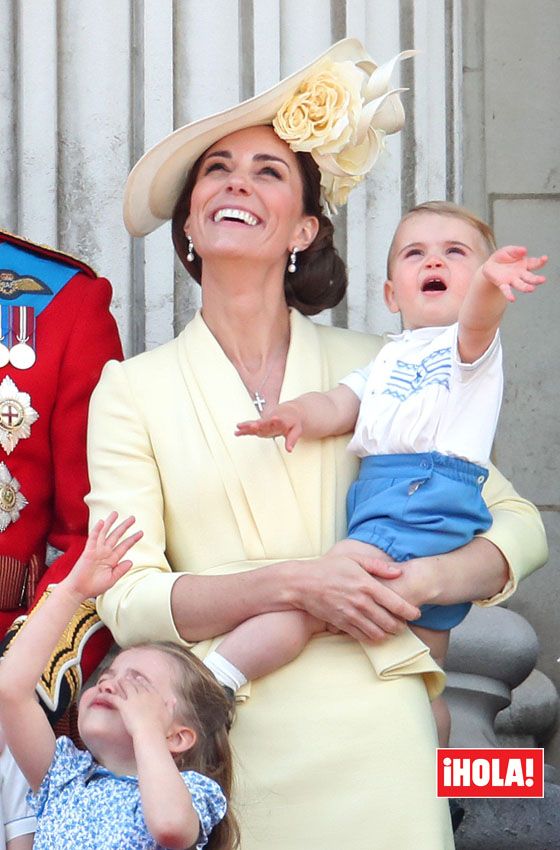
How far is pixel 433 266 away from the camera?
3.84 m

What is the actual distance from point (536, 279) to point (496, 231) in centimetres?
161

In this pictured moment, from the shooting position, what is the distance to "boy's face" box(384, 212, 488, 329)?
12.6 feet

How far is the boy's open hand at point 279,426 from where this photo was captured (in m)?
3.58

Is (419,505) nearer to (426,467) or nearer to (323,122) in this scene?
(426,467)

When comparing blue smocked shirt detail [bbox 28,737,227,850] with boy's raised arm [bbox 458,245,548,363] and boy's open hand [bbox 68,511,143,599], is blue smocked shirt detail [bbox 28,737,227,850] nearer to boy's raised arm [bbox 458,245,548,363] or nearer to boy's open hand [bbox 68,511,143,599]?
boy's open hand [bbox 68,511,143,599]

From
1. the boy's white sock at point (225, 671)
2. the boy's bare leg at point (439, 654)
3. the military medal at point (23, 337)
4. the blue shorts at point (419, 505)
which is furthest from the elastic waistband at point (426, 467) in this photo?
the military medal at point (23, 337)

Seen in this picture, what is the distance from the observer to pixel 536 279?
11.0 feet

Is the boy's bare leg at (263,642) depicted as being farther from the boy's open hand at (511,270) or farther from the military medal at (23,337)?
the military medal at (23,337)

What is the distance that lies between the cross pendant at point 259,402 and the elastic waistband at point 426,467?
0.94 feet

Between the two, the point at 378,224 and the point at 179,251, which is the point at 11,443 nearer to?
the point at 179,251

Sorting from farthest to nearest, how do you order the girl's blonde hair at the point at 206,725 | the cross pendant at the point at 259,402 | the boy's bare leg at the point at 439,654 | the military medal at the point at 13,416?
the military medal at the point at 13,416
the cross pendant at the point at 259,402
the boy's bare leg at the point at 439,654
the girl's blonde hair at the point at 206,725

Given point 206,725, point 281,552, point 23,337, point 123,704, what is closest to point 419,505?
point 281,552

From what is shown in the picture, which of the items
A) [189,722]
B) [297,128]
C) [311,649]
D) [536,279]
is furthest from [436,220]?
[189,722]

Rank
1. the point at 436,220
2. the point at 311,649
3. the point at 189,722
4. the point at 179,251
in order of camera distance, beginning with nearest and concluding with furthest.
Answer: the point at 189,722 → the point at 311,649 → the point at 436,220 → the point at 179,251
